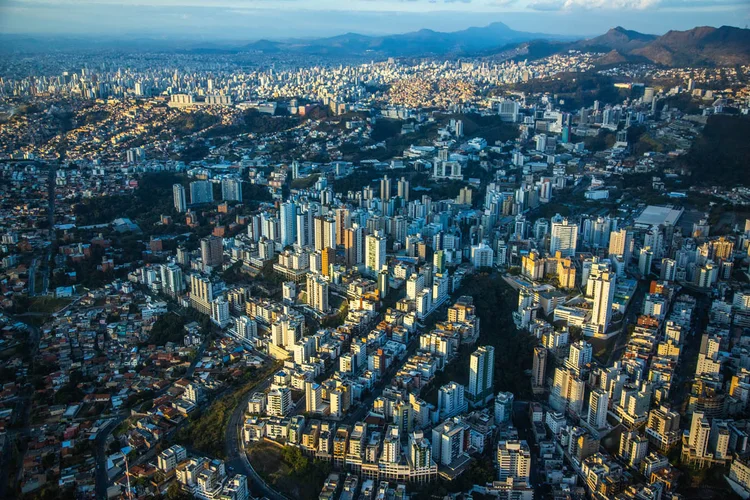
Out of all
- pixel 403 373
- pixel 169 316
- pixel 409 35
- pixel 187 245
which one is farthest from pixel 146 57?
pixel 403 373

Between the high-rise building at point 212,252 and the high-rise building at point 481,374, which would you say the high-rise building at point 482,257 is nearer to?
the high-rise building at point 481,374

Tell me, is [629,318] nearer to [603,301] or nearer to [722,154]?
[603,301]

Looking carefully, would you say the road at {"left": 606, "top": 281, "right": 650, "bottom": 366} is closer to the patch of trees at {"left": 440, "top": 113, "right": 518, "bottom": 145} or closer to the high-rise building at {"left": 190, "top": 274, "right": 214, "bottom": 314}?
the high-rise building at {"left": 190, "top": 274, "right": 214, "bottom": 314}

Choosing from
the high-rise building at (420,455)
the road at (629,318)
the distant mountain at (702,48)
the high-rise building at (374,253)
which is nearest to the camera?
the high-rise building at (420,455)

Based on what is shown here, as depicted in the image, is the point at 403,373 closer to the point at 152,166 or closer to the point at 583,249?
the point at 583,249

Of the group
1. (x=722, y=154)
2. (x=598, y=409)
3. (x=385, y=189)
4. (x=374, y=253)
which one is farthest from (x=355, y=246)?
(x=722, y=154)

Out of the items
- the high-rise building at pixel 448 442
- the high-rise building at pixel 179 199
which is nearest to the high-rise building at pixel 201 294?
the high-rise building at pixel 179 199

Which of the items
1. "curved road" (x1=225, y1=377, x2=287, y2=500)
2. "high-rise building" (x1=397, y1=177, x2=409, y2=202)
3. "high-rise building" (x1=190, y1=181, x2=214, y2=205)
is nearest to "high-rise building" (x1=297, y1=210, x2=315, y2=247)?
"high-rise building" (x1=397, y1=177, x2=409, y2=202)
